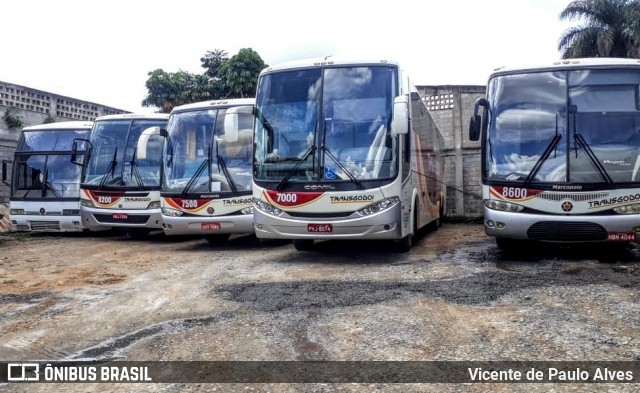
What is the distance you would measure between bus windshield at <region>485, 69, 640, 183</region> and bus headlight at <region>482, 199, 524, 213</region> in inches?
13.4

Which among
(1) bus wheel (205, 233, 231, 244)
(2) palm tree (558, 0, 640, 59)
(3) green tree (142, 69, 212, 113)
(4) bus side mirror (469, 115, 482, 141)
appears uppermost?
(2) palm tree (558, 0, 640, 59)

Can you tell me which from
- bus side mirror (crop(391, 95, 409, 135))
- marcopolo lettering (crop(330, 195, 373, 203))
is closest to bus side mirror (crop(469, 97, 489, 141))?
bus side mirror (crop(391, 95, 409, 135))

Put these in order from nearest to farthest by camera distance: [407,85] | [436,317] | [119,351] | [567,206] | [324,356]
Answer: [324,356], [119,351], [436,317], [567,206], [407,85]

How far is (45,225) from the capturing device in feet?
46.3

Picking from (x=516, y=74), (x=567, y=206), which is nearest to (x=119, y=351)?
(x=567, y=206)

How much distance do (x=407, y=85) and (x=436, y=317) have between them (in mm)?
5120

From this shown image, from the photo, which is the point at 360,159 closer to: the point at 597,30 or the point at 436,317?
the point at 436,317

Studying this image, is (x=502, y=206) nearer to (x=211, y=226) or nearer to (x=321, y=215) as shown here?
(x=321, y=215)

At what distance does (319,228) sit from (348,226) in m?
0.43

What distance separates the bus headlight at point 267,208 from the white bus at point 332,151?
0.01m

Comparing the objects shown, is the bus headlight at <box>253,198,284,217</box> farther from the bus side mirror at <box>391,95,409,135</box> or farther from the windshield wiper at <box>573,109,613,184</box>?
the windshield wiper at <box>573,109,613,184</box>

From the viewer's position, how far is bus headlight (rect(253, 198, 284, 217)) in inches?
342

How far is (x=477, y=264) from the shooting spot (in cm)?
826

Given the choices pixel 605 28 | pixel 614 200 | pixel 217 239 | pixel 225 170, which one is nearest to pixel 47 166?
pixel 217 239
